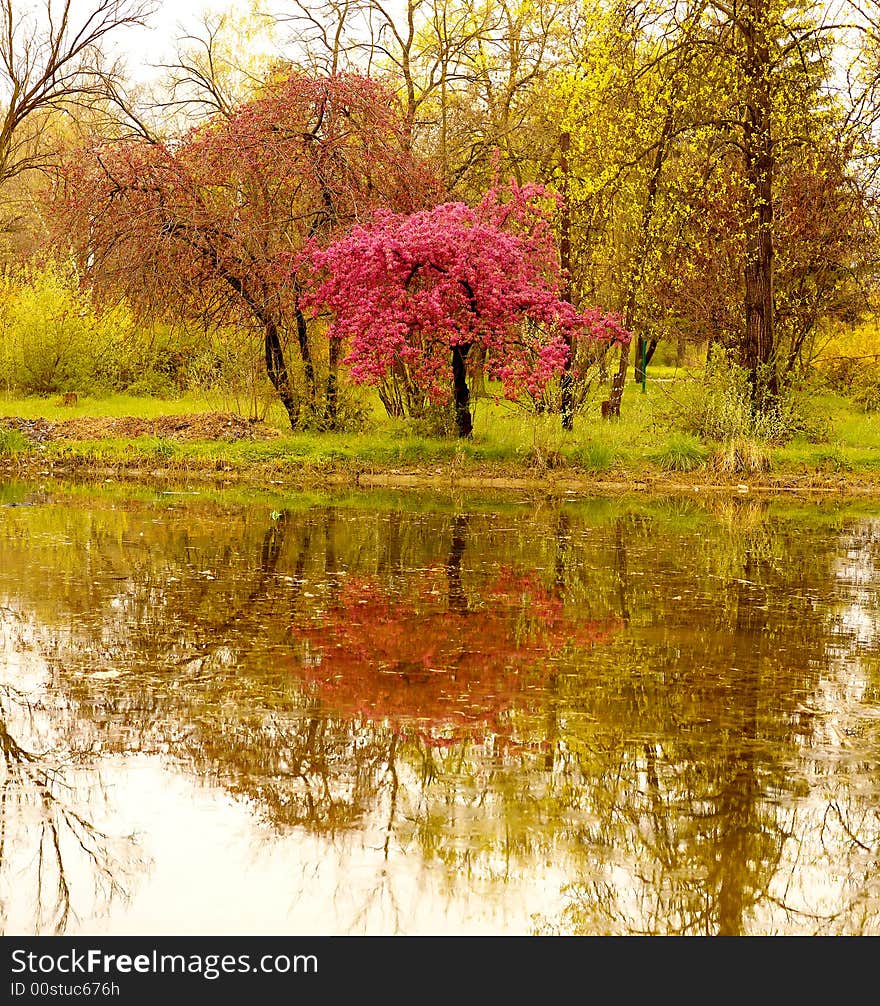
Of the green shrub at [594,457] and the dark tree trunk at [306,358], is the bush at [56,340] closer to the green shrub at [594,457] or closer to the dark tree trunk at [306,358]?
the dark tree trunk at [306,358]

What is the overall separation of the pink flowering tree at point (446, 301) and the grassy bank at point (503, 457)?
4.01 feet

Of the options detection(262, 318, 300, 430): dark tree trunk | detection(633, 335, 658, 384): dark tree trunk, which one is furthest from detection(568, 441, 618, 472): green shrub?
detection(633, 335, 658, 384): dark tree trunk

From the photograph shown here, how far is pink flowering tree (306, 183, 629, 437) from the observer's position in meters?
19.0

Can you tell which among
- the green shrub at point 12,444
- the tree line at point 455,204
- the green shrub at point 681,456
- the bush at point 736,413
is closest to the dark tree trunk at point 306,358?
the tree line at point 455,204

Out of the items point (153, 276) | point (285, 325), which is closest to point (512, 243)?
point (285, 325)

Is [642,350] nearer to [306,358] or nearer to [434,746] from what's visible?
[306,358]

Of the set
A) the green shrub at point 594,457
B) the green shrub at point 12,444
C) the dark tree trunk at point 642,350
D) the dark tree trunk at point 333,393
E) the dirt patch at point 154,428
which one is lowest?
the green shrub at point 594,457

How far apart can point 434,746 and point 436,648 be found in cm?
220

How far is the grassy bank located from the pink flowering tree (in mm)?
1222

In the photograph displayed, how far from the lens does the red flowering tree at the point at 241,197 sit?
826 inches

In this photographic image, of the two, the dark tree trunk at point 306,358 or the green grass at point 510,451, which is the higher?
the dark tree trunk at point 306,358

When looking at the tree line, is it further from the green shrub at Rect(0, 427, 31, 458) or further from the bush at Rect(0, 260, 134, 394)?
the bush at Rect(0, 260, 134, 394)
